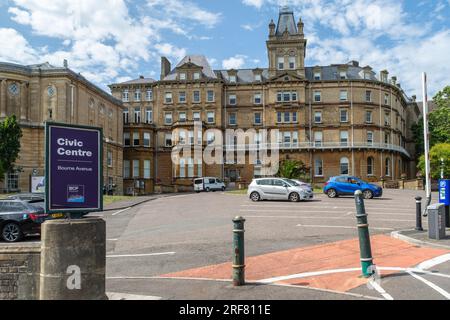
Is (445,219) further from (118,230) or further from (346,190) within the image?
(346,190)

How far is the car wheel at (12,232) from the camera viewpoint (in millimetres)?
15102

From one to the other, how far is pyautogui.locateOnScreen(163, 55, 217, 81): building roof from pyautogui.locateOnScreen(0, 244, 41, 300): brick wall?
204ft

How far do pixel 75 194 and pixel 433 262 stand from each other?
24.9ft

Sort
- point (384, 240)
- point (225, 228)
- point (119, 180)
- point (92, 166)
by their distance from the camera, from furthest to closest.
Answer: point (119, 180) → point (225, 228) → point (384, 240) → point (92, 166)

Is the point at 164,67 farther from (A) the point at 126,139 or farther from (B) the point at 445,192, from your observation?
(B) the point at 445,192

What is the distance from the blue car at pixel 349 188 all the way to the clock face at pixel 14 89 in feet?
114

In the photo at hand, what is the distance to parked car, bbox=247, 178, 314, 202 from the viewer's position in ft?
91.6

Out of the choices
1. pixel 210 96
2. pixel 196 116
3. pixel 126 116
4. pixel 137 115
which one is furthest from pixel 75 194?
pixel 126 116

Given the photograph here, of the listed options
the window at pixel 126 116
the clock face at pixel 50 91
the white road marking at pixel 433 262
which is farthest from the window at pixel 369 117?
the white road marking at pixel 433 262

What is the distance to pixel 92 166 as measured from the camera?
22.6ft

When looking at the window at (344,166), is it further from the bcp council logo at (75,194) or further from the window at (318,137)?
the bcp council logo at (75,194)

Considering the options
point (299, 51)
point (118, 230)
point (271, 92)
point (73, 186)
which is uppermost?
point (299, 51)
